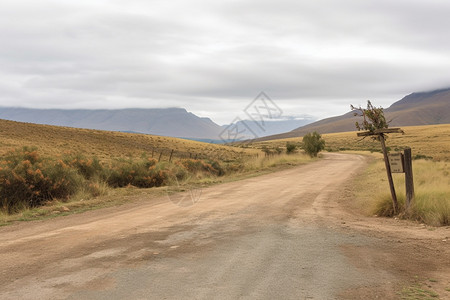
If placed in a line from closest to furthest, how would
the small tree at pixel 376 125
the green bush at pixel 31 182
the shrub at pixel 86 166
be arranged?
the small tree at pixel 376 125 → the green bush at pixel 31 182 → the shrub at pixel 86 166

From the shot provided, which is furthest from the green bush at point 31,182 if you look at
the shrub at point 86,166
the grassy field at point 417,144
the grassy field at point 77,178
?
the grassy field at point 417,144

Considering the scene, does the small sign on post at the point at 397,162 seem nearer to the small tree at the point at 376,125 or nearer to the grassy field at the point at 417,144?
the small tree at the point at 376,125

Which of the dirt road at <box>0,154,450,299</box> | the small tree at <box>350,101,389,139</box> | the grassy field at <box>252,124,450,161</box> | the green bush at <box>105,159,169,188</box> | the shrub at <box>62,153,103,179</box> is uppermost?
the small tree at <box>350,101,389,139</box>

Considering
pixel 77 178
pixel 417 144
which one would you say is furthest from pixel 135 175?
pixel 417 144

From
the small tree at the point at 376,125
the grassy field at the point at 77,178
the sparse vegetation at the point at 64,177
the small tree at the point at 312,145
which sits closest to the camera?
the small tree at the point at 376,125

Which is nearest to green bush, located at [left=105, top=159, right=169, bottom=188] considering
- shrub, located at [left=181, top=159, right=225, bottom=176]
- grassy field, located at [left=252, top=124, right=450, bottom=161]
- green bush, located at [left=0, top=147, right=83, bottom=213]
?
green bush, located at [left=0, top=147, right=83, bottom=213]

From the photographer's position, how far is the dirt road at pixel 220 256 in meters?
5.01

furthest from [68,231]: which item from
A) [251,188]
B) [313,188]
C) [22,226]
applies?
[313,188]

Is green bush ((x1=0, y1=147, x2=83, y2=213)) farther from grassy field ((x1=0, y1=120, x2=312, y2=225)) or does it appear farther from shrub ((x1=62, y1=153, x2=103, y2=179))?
shrub ((x1=62, y1=153, x2=103, y2=179))

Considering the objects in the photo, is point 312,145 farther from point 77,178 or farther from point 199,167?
point 77,178

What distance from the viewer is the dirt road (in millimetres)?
5008

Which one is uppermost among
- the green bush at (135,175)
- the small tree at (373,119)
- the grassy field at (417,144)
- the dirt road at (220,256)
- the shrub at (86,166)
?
the small tree at (373,119)

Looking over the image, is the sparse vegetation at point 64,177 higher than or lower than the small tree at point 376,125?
lower

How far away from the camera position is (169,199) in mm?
14102
